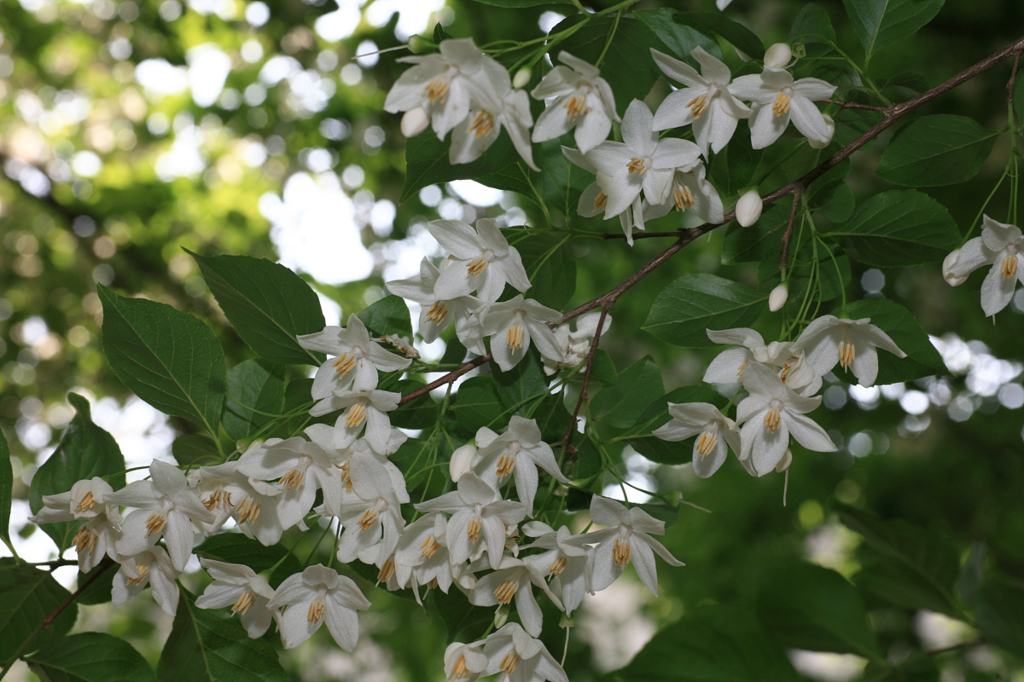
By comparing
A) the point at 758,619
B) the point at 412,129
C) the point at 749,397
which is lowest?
the point at 758,619

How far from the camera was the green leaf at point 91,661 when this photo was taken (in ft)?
3.39

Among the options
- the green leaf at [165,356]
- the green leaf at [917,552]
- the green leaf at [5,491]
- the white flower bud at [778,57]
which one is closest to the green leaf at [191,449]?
the green leaf at [165,356]

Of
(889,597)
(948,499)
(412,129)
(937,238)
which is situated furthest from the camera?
(948,499)

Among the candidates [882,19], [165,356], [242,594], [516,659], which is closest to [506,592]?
[516,659]

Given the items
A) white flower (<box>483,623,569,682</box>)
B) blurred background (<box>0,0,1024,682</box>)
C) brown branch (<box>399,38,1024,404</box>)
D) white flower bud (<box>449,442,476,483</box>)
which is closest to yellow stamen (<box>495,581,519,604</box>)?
white flower (<box>483,623,569,682</box>)

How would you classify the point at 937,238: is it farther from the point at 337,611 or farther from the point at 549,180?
the point at 337,611

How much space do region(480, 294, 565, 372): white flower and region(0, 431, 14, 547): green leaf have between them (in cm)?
78

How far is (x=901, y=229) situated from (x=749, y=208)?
0.76 feet

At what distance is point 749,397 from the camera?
86 centimetres

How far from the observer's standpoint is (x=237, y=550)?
3.36 ft

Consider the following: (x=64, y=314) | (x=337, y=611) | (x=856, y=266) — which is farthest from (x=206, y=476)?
(x=64, y=314)

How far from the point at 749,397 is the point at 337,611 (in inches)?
24.9

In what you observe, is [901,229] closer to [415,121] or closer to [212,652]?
[415,121]

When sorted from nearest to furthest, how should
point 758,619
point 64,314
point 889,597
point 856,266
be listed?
point 758,619, point 889,597, point 856,266, point 64,314
